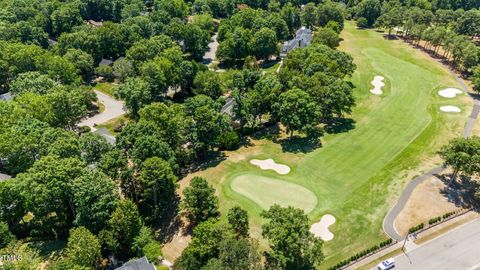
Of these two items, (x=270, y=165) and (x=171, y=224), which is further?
(x=270, y=165)

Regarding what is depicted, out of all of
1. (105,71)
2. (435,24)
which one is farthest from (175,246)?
(435,24)

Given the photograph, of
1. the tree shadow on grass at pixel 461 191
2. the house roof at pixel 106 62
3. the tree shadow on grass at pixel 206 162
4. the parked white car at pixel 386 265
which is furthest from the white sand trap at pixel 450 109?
the house roof at pixel 106 62

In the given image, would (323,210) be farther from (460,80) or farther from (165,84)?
(460,80)

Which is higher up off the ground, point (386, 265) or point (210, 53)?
point (210, 53)

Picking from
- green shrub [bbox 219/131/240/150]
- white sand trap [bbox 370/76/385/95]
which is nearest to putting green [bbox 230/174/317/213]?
green shrub [bbox 219/131/240/150]

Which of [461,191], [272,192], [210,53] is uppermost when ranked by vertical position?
[461,191]

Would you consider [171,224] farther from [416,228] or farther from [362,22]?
[362,22]
